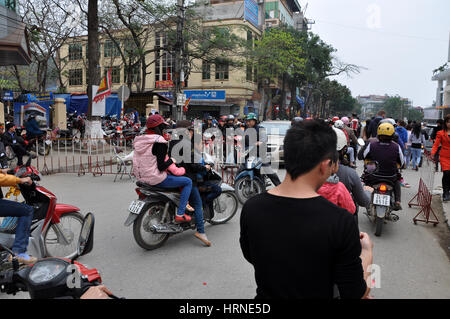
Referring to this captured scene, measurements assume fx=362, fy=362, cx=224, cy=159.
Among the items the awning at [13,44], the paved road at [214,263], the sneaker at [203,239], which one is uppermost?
the awning at [13,44]

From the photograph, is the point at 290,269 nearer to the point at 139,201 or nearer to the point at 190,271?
the point at 190,271

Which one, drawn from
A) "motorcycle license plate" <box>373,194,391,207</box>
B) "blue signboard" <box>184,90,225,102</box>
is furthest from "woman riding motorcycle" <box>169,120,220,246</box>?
"blue signboard" <box>184,90,225,102</box>

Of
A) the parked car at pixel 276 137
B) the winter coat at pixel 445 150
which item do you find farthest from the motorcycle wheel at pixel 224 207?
the parked car at pixel 276 137

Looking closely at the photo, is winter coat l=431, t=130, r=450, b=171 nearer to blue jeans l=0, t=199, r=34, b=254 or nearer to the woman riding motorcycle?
the woman riding motorcycle

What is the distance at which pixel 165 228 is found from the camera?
4711 mm

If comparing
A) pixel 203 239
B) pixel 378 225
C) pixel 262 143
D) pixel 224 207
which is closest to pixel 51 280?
pixel 203 239

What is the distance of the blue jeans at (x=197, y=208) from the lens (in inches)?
195

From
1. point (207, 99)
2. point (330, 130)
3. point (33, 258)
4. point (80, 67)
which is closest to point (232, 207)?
point (33, 258)

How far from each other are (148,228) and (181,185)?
70cm

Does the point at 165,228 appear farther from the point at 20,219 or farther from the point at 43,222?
the point at 20,219

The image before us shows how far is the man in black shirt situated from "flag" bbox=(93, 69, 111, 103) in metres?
14.0

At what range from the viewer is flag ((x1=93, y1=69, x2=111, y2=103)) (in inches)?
570

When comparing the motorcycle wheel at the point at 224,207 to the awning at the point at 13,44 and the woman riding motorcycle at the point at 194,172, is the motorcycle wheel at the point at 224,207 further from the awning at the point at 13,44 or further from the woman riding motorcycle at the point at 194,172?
the awning at the point at 13,44

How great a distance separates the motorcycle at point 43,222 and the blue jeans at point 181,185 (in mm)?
1131
